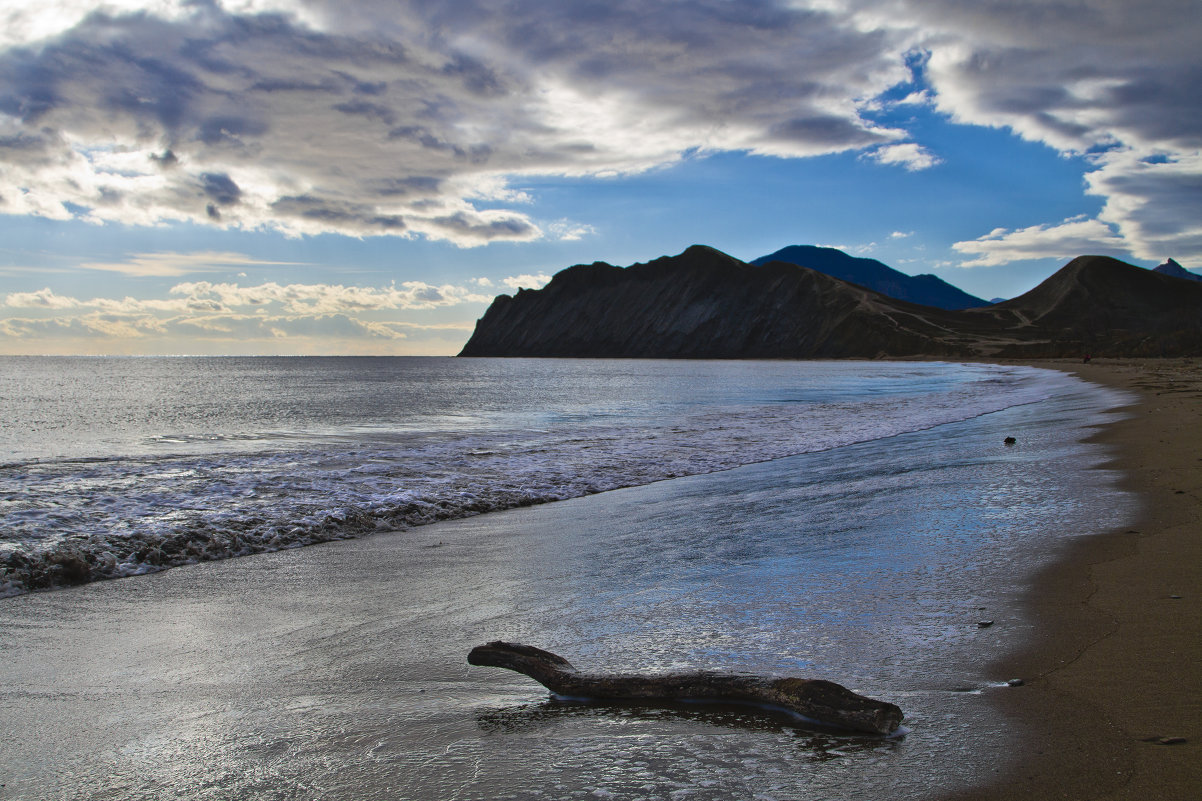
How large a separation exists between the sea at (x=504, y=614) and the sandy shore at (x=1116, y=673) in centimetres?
16

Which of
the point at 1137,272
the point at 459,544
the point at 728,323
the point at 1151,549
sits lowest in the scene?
the point at 459,544

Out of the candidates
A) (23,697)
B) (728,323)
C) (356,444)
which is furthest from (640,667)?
(728,323)

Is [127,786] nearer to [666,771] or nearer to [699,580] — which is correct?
[666,771]

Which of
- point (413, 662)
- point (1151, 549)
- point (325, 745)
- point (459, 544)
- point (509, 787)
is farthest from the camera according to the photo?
point (459, 544)

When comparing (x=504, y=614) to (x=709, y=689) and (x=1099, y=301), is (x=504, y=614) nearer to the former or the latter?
(x=709, y=689)

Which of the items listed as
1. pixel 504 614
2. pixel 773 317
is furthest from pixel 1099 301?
pixel 504 614

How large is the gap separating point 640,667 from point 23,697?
140 inches

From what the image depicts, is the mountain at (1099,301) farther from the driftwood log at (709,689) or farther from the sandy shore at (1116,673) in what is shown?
the driftwood log at (709,689)

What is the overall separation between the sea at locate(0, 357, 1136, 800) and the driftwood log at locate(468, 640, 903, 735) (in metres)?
0.08

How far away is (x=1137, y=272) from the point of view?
186125 millimetres

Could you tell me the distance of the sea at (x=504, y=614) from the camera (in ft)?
9.67

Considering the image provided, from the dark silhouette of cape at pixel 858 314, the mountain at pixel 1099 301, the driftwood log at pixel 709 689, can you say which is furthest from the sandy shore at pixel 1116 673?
the mountain at pixel 1099 301

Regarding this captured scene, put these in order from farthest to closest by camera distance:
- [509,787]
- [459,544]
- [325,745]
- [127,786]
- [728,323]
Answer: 1. [728,323]
2. [459,544]
3. [325,745]
4. [127,786]
5. [509,787]

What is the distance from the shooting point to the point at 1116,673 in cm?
347
